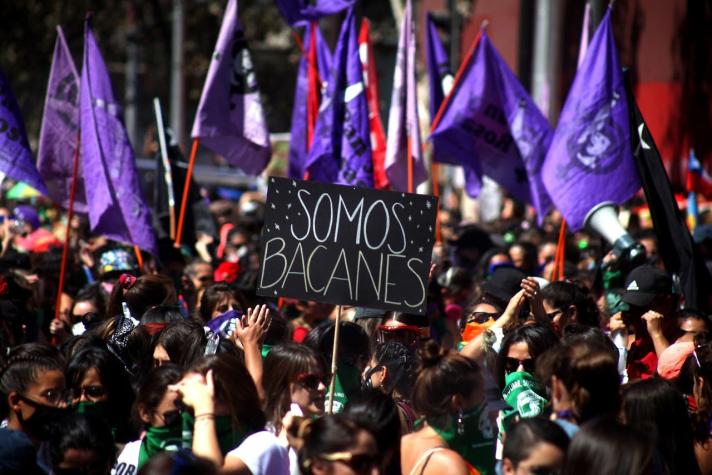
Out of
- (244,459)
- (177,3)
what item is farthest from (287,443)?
(177,3)

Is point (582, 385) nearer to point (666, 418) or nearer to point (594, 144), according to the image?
point (666, 418)

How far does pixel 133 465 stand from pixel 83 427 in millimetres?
399

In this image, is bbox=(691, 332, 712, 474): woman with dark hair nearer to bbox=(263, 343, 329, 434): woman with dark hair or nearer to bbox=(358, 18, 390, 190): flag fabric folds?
bbox=(263, 343, 329, 434): woman with dark hair

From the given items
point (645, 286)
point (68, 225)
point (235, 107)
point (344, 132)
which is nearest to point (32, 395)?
point (645, 286)

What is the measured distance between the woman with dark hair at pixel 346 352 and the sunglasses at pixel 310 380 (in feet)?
2.49

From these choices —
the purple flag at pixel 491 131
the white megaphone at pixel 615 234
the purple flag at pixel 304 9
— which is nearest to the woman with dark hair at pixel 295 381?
the white megaphone at pixel 615 234

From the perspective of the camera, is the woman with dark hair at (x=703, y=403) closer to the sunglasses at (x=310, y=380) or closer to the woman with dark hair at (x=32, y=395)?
the sunglasses at (x=310, y=380)

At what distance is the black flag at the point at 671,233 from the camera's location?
8133 millimetres

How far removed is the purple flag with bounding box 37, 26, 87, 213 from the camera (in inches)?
392

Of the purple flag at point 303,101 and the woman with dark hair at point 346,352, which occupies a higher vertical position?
the purple flag at point 303,101

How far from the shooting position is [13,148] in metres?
9.02

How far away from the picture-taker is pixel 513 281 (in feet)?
24.6

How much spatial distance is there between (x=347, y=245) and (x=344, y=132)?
15.7 feet

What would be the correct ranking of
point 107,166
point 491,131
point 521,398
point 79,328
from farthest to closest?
point 491,131 < point 107,166 < point 79,328 < point 521,398
